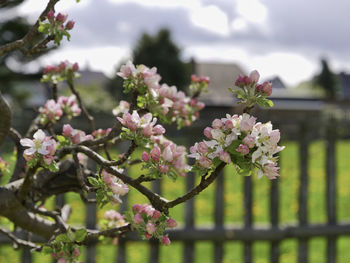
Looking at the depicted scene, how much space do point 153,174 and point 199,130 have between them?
316 cm

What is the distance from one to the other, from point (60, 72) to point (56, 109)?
17cm

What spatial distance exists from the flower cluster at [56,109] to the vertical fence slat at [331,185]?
332 cm

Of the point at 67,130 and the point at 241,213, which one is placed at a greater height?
the point at 241,213

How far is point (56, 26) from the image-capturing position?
1635 millimetres

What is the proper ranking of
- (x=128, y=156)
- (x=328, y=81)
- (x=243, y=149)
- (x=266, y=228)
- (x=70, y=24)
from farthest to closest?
(x=328, y=81) → (x=266, y=228) → (x=70, y=24) → (x=128, y=156) → (x=243, y=149)

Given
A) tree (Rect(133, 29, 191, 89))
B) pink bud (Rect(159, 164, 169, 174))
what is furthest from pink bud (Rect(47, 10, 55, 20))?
tree (Rect(133, 29, 191, 89))

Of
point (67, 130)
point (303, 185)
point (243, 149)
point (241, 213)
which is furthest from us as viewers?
point (241, 213)

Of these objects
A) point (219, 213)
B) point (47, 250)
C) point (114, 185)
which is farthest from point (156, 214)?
point (219, 213)

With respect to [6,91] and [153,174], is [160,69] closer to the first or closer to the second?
[6,91]

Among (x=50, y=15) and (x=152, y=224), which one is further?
(x=50, y=15)

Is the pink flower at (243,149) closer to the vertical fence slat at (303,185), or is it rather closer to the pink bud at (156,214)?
the pink bud at (156,214)

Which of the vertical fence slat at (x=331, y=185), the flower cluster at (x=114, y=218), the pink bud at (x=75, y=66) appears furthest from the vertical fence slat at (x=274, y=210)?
the pink bud at (x=75, y=66)

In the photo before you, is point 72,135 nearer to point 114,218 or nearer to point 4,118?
point 4,118

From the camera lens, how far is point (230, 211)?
312 inches
